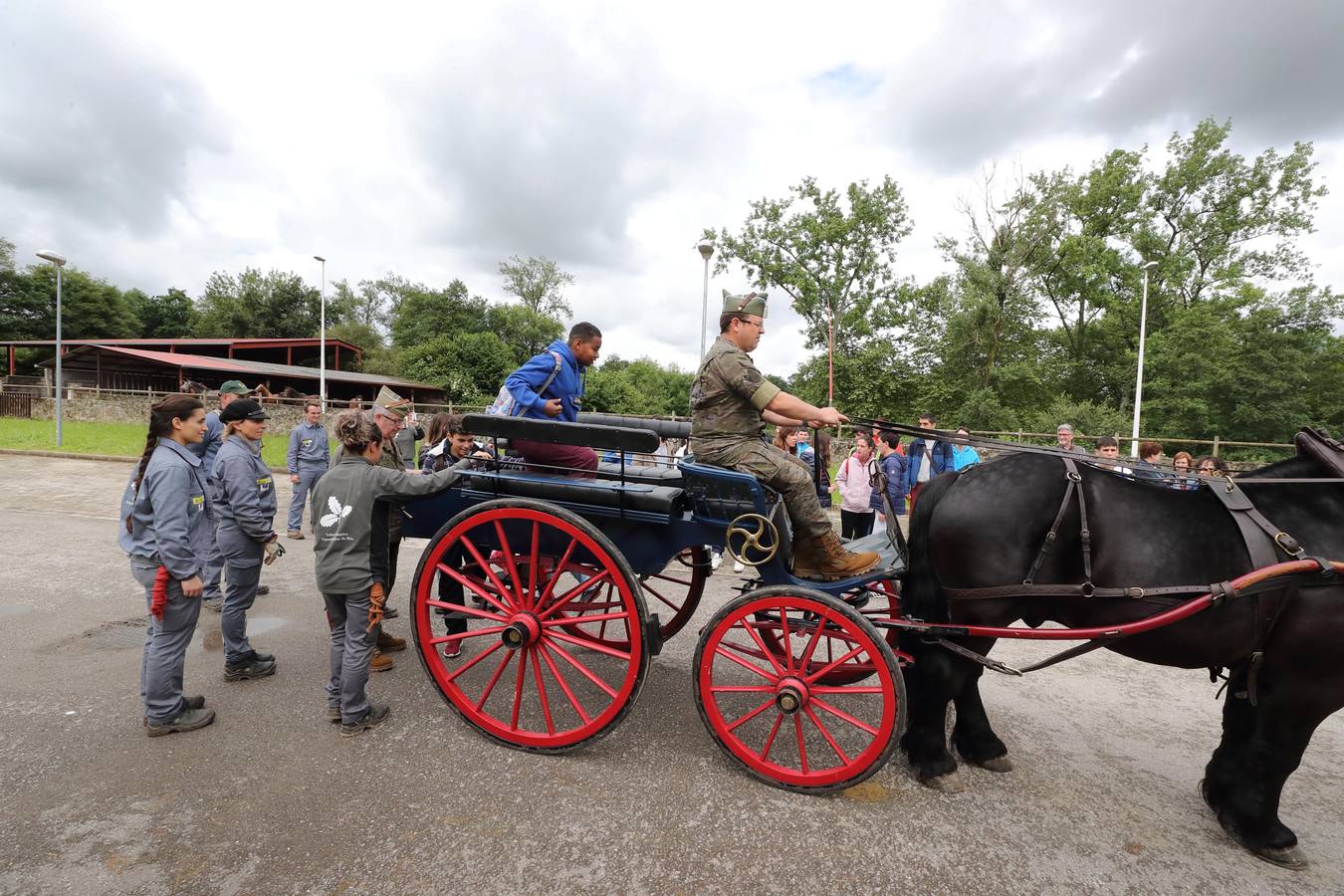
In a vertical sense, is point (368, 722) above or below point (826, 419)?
below

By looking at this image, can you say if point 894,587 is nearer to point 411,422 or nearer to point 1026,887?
point 1026,887

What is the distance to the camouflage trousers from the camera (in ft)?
9.46

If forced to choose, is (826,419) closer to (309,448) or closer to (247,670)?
(247,670)

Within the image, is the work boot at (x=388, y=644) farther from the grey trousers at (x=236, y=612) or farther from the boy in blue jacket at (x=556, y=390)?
the boy in blue jacket at (x=556, y=390)

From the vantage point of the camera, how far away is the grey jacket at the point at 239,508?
3.64 meters

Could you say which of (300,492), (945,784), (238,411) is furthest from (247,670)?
(300,492)

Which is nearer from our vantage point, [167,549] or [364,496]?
[167,549]

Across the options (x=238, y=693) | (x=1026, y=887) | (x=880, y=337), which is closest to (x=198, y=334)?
(x=880, y=337)

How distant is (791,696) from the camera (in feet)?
8.45

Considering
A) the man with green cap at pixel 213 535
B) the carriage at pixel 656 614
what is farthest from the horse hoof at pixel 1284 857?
the man with green cap at pixel 213 535

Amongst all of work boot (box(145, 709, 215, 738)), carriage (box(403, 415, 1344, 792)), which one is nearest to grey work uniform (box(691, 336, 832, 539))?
carriage (box(403, 415, 1344, 792))

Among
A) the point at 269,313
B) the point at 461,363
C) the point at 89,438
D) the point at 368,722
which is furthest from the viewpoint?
the point at 269,313

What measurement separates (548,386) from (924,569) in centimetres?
227

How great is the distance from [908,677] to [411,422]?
722cm
